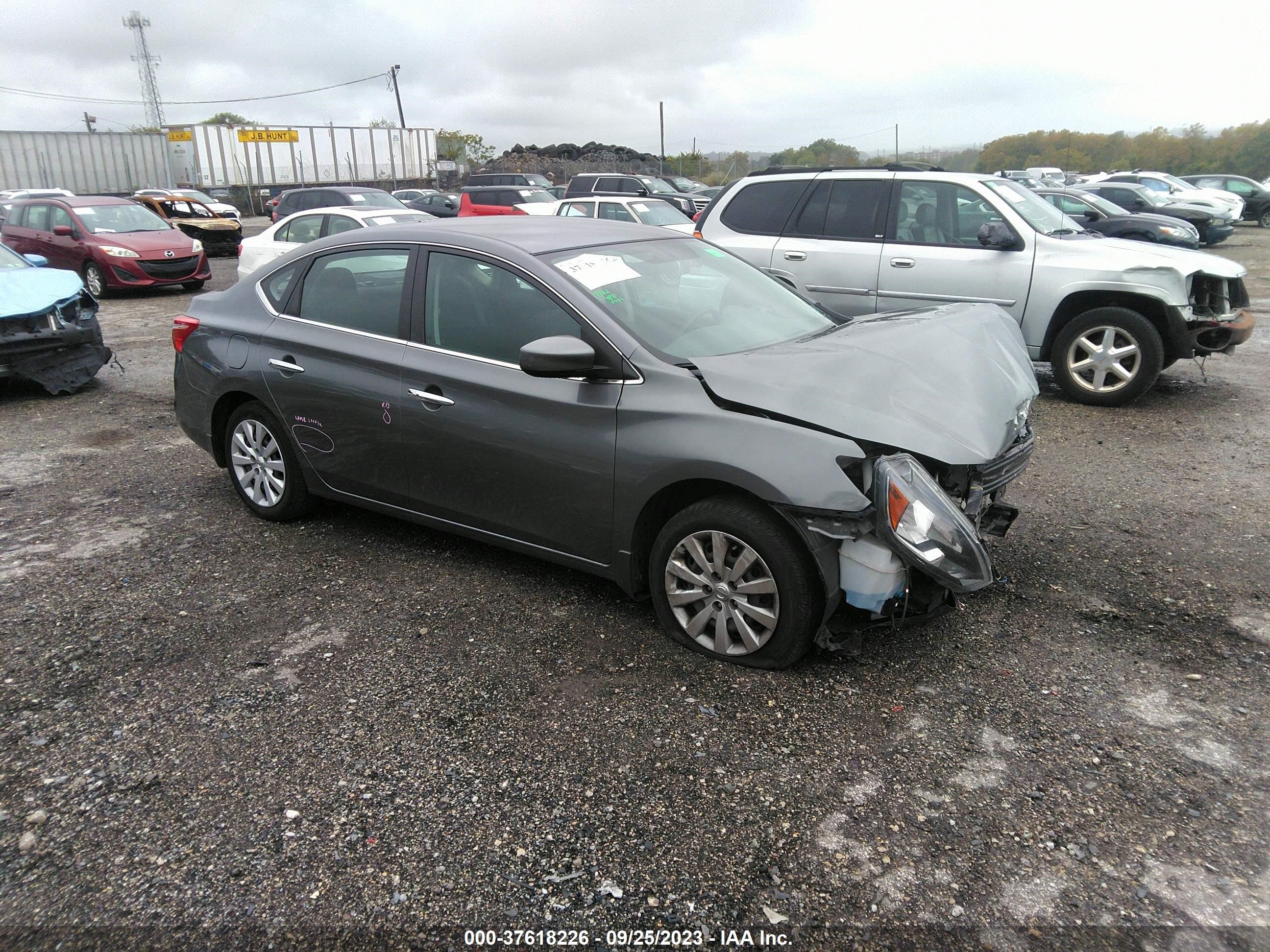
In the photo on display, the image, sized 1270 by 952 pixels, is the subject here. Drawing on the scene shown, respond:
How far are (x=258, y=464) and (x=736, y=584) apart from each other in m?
3.01

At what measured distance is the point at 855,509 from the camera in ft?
9.86

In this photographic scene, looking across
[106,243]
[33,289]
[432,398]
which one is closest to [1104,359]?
[432,398]

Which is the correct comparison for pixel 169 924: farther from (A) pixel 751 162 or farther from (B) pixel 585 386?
(A) pixel 751 162

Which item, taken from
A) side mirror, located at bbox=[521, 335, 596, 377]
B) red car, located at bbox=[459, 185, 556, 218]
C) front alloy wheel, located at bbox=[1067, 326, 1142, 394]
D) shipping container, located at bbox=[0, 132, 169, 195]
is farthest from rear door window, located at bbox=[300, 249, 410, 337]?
shipping container, located at bbox=[0, 132, 169, 195]

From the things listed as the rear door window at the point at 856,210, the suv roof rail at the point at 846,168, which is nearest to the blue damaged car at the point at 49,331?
the suv roof rail at the point at 846,168

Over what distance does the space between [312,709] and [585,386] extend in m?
1.63

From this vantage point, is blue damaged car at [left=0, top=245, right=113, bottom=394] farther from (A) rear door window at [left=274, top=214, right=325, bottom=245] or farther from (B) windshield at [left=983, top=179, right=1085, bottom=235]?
(B) windshield at [left=983, top=179, right=1085, bottom=235]

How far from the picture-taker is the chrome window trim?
355 cm

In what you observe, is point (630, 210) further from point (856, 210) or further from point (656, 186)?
point (656, 186)

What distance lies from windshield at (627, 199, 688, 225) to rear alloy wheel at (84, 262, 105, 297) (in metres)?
8.94

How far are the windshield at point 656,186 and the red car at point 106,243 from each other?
1273 cm

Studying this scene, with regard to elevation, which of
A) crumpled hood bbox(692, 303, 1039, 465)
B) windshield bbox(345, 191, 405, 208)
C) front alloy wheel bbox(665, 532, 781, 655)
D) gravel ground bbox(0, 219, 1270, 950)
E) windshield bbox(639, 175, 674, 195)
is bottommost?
gravel ground bbox(0, 219, 1270, 950)

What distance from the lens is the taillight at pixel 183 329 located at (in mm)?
5062

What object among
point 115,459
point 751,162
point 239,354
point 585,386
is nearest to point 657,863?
point 585,386
